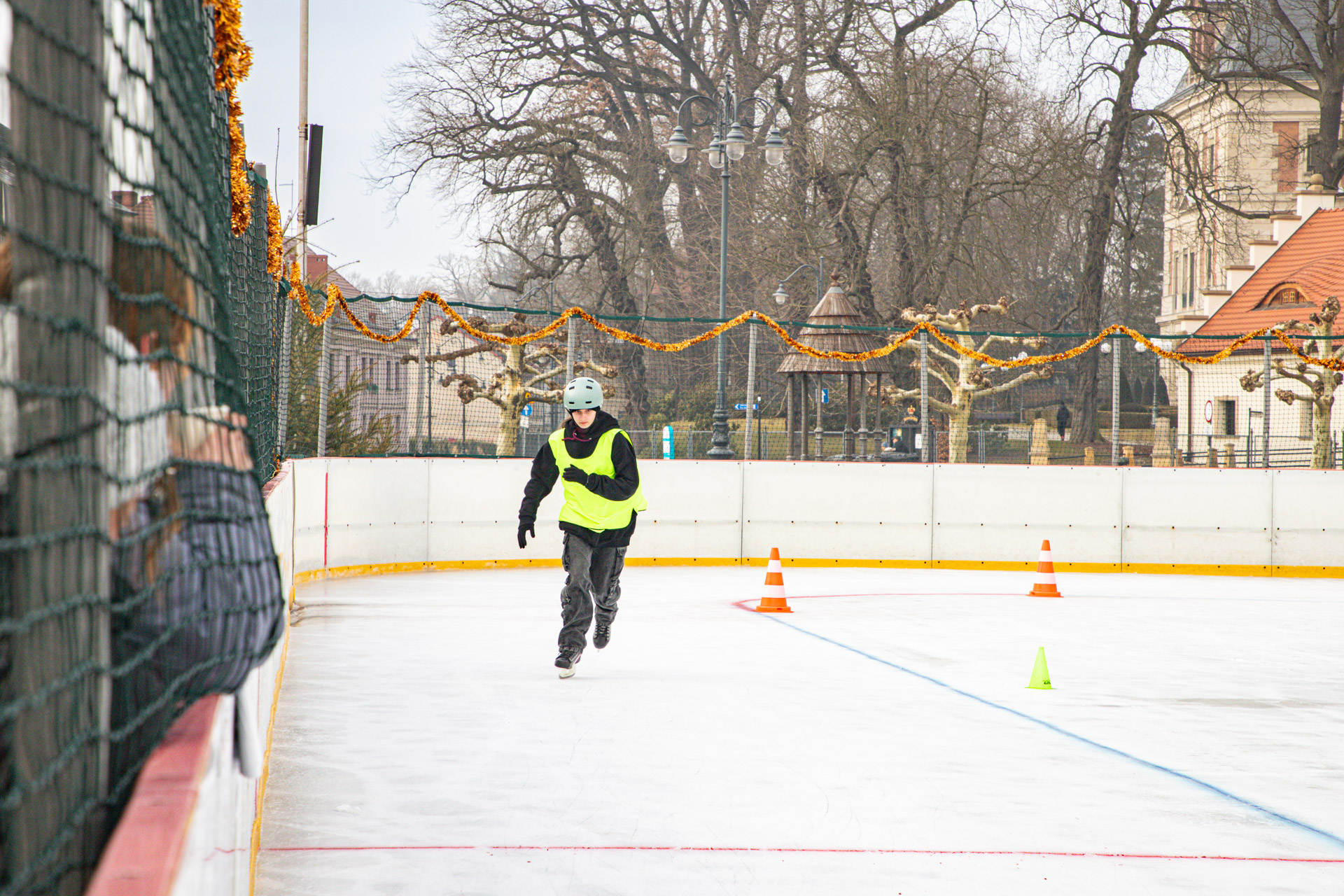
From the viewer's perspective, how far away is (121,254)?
1896mm

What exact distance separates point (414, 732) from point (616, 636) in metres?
3.92

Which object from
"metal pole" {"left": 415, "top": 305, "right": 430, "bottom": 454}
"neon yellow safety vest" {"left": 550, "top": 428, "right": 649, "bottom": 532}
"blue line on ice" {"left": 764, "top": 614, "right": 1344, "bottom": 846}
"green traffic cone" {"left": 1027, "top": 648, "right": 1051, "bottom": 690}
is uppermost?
"metal pole" {"left": 415, "top": 305, "right": 430, "bottom": 454}

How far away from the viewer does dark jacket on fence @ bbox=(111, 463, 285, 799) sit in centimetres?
Result: 198

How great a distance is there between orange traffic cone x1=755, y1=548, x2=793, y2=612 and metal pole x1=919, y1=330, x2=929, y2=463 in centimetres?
530

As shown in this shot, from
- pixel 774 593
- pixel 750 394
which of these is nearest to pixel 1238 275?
pixel 750 394

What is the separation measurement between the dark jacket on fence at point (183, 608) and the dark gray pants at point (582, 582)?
6238 millimetres

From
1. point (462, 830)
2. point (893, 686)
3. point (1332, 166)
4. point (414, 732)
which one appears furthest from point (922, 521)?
point (1332, 166)

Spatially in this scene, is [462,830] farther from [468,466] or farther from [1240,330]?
[1240,330]

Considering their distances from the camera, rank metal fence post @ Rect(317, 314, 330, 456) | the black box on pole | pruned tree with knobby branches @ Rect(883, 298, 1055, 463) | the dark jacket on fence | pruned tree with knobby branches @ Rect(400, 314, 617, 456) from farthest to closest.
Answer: the black box on pole < pruned tree with knobby branches @ Rect(883, 298, 1055, 463) < pruned tree with knobby branches @ Rect(400, 314, 617, 456) < metal fence post @ Rect(317, 314, 330, 456) < the dark jacket on fence

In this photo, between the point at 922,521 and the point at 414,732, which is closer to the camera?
the point at 414,732

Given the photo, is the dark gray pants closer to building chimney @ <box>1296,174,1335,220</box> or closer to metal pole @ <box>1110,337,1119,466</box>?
metal pole @ <box>1110,337,1119,466</box>

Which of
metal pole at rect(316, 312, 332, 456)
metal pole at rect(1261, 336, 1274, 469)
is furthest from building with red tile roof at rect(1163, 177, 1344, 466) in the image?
metal pole at rect(316, 312, 332, 456)

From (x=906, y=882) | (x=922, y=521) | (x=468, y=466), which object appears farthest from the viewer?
(x=922, y=521)

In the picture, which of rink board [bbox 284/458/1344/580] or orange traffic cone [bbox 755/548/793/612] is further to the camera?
rink board [bbox 284/458/1344/580]
